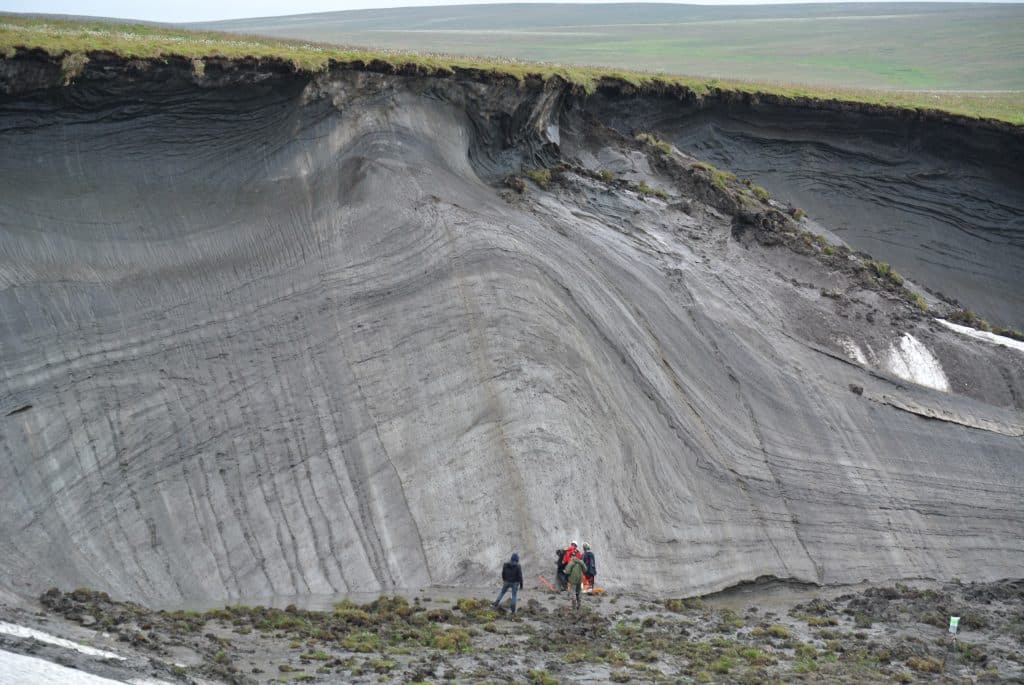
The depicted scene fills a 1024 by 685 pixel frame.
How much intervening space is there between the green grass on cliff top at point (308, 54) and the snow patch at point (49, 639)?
914 centimetres

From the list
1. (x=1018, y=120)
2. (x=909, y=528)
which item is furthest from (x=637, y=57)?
(x=909, y=528)

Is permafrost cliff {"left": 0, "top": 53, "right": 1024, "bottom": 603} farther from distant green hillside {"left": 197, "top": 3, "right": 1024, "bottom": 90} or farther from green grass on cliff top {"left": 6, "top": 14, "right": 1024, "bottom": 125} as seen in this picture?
distant green hillside {"left": 197, "top": 3, "right": 1024, "bottom": 90}

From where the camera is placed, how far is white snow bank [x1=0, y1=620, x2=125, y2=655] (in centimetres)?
1186

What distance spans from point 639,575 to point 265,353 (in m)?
6.71

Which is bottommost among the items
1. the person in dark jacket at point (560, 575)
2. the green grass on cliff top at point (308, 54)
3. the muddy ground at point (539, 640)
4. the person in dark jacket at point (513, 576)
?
the muddy ground at point (539, 640)

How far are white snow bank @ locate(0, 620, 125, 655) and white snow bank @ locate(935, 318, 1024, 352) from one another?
20.0m

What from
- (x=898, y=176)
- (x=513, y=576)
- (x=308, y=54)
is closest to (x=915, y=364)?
(x=898, y=176)

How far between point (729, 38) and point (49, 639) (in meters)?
97.7

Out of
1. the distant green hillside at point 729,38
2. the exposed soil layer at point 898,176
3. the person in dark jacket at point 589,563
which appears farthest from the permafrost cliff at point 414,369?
the distant green hillside at point 729,38

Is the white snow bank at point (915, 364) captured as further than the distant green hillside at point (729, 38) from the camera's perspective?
No

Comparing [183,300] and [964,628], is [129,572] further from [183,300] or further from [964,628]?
[964,628]

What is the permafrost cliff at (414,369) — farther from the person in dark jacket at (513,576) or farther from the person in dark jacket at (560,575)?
the person in dark jacket at (513,576)

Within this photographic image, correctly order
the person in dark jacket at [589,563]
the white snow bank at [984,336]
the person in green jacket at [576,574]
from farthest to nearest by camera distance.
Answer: the white snow bank at [984,336] < the person in dark jacket at [589,563] < the person in green jacket at [576,574]

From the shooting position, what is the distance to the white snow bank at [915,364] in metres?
24.6
